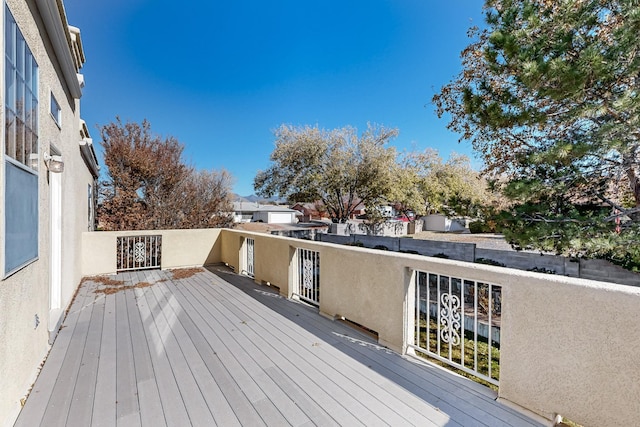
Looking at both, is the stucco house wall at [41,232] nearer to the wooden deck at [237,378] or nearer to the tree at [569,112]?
the wooden deck at [237,378]

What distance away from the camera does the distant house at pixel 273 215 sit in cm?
4272

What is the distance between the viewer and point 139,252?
24.4ft

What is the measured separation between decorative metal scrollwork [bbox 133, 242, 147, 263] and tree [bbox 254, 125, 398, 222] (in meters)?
9.01

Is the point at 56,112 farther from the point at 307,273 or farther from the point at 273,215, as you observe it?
the point at 273,215

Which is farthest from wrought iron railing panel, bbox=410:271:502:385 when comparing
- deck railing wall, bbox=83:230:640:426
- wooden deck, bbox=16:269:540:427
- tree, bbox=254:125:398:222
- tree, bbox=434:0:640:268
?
tree, bbox=254:125:398:222

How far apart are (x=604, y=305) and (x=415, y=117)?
664 inches

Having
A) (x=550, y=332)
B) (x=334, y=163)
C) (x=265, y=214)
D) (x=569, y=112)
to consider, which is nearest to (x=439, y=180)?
(x=334, y=163)

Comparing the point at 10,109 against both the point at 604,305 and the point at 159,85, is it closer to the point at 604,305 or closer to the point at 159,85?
the point at 604,305

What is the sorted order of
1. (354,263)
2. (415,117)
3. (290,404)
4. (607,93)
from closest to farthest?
(290,404)
(354,263)
(607,93)
(415,117)

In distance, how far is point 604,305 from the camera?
5.62 feet

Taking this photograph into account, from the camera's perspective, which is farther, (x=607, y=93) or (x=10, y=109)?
(x=607, y=93)

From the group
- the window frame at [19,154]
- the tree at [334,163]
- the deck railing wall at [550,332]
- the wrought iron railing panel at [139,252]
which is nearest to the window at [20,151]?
the window frame at [19,154]

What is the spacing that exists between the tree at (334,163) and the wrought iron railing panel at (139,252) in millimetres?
8822

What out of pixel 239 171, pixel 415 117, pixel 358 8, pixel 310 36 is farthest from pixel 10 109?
pixel 239 171
